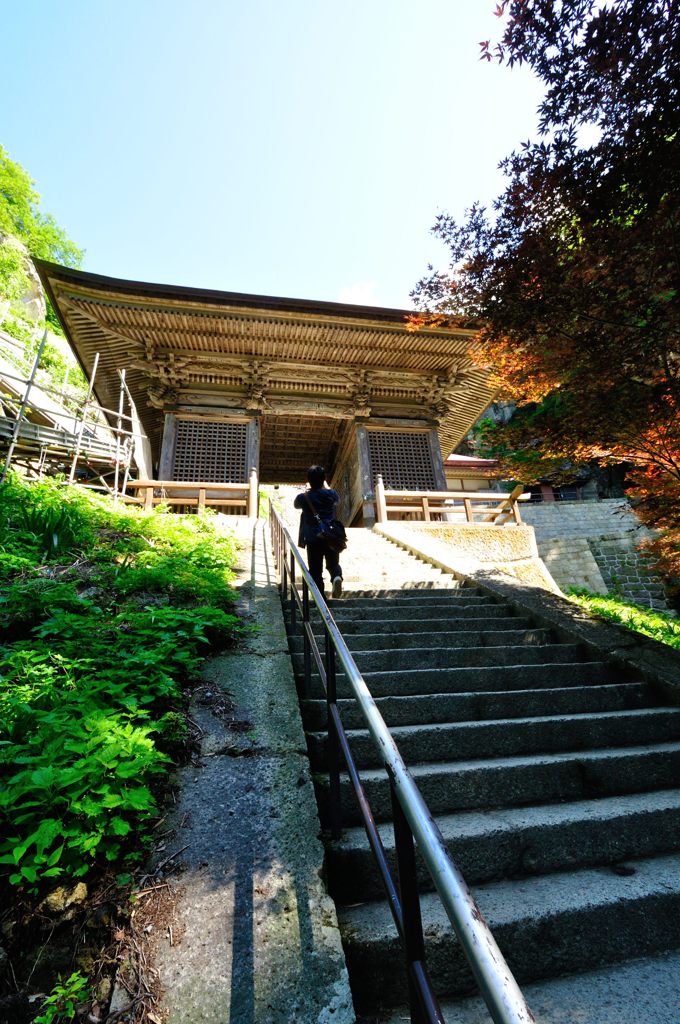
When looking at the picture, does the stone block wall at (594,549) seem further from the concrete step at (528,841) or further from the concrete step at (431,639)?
the concrete step at (528,841)

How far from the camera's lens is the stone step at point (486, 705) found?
2811 millimetres

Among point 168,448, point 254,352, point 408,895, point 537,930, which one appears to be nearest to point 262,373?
point 254,352

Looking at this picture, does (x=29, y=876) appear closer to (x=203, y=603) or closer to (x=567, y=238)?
(x=203, y=603)

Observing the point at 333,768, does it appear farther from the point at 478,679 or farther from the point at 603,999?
the point at 478,679

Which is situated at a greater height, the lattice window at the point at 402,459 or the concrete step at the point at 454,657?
the lattice window at the point at 402,459

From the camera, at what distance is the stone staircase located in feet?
5.16

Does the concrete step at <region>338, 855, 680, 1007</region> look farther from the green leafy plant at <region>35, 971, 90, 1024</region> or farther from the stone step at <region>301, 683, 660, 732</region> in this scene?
the stone step at <region>301, 683, 660, 732</region>

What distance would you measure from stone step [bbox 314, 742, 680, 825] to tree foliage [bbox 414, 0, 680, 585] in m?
2.74

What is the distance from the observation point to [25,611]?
3242mm

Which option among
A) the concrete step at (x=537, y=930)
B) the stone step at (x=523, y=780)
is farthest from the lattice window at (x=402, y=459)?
the concrete step at (x=537, y=930)

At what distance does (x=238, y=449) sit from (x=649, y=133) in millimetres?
9561

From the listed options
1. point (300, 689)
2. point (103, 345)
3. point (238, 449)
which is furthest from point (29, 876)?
point (103, 345)

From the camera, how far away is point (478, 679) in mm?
3311

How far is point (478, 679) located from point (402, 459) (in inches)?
366
